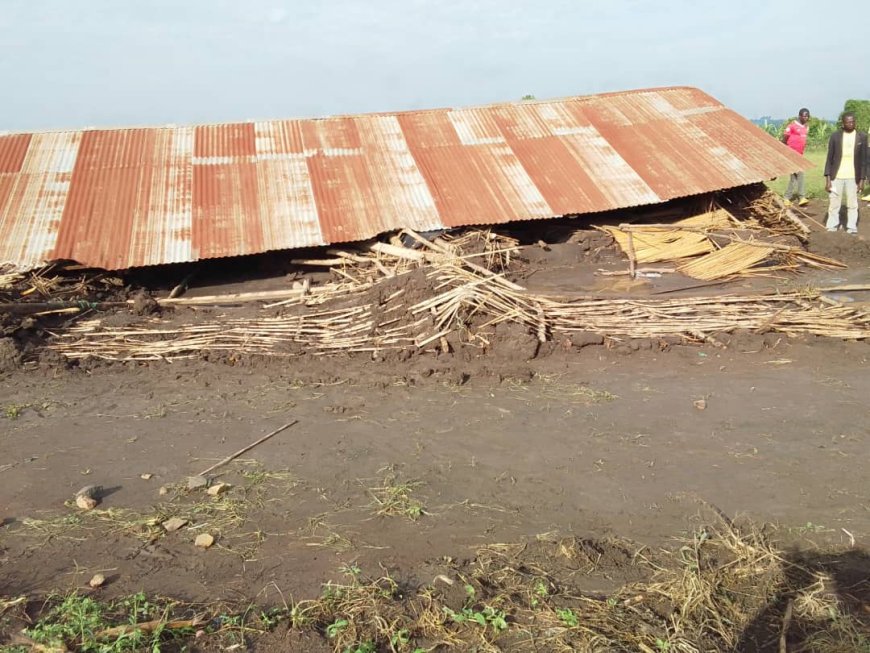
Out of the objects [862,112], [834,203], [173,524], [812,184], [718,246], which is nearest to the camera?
[173,524]

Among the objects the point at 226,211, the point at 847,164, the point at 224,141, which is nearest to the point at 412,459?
the point at 226,211

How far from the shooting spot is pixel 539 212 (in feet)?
34.9

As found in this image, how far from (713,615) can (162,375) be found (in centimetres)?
600

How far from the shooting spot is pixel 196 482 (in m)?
4.87

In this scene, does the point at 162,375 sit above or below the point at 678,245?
below

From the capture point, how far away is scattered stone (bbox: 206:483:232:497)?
4.74 metres

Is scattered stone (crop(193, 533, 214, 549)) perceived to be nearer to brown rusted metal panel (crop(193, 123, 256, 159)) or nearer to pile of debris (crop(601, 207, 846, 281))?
pile of debris (crop(601, 207, 846, 281))

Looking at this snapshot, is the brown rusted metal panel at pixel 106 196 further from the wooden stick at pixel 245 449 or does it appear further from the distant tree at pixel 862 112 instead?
the distant tree at pixel 862 112

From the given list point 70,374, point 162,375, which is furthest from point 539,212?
point 70,374

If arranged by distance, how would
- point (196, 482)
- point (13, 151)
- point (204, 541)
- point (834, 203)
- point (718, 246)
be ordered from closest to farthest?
point (204, 541)
point (196, 482)
point (718, 246)
point (13, 151)
point (834, 203)

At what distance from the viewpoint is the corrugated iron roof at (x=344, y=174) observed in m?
9.61

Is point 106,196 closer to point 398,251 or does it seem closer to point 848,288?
point 398,251

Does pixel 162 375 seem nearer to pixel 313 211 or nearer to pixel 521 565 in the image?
pixel 313 211

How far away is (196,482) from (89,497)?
718 millimetres
